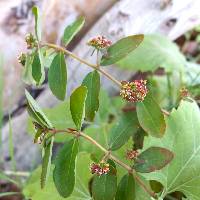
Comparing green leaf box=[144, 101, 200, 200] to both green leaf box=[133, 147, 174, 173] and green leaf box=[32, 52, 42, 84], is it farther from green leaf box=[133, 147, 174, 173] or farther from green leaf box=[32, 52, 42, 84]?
green leaf box=[32, 52, 42, 84]

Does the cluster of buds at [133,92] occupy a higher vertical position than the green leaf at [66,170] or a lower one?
higher

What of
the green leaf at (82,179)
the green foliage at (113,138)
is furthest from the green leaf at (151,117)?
the green leaf at (82,179)

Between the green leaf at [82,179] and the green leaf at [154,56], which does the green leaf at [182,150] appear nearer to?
the green leaf at [82,179]

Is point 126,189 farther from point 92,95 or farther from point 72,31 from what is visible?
point 72,31

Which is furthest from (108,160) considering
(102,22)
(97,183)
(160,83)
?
(160,83)

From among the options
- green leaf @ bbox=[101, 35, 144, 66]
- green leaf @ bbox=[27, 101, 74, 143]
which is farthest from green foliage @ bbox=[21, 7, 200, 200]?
green leaf @ bbox=[27, 101, 74, 143]

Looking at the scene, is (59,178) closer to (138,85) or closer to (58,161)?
(58,161)

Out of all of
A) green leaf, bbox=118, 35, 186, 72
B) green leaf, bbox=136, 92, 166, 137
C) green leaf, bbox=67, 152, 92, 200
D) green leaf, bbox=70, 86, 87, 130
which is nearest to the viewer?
green leaf, bbox=70, 86, 87, 130
